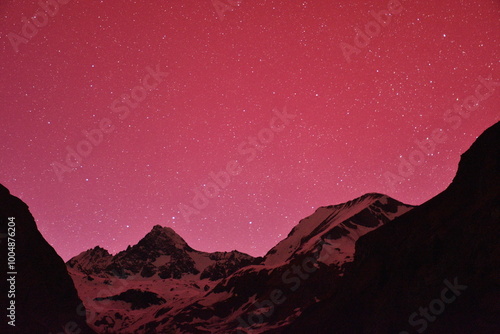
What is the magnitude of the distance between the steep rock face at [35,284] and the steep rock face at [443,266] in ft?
124

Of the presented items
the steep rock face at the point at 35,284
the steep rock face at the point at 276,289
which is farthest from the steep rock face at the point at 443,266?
the steep rock face at the point at 276,289

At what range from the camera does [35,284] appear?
47844 millimetres

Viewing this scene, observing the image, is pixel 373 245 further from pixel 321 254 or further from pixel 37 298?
pixel 321 254

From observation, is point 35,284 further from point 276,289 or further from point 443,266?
point 276,289

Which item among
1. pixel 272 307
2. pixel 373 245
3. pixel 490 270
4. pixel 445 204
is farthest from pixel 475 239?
pixel 272 307

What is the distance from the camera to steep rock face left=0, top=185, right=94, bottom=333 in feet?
140

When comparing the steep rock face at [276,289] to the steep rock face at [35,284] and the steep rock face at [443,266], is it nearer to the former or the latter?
the steep rock face at [443,266]

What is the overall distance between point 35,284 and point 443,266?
1876 inches

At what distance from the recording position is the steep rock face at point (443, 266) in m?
33.4

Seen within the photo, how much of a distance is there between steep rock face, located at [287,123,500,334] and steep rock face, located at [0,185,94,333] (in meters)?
37.9

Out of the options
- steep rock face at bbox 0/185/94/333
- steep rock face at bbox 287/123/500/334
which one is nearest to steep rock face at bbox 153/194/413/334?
steep rock face at bbox 287/123/500/334

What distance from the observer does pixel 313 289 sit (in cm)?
14100

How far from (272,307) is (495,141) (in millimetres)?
122597

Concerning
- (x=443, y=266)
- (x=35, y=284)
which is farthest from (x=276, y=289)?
(x=443, y=266)
